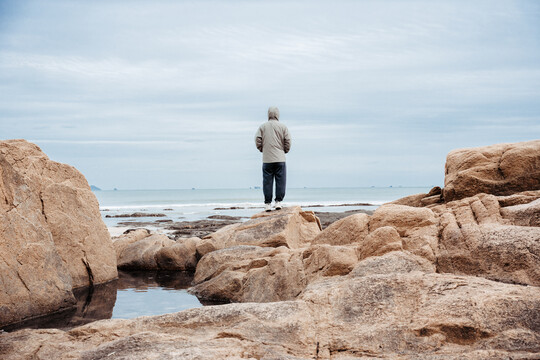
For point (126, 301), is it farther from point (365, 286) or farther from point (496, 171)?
point (496, 171)

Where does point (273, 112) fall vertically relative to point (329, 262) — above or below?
above

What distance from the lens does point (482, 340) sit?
15.2 feet

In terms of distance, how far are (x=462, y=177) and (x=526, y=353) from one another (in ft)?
19.6

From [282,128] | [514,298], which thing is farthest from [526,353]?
[282,128]

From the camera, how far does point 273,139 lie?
42.3ft

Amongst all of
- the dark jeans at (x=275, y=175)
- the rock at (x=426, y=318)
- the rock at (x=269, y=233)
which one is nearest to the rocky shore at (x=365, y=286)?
the rock at (x=426, y=318)

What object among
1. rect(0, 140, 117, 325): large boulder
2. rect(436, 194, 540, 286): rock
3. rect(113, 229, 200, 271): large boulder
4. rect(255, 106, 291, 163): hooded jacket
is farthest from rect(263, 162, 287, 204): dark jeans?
rect(436, 194, 540, 286): rock

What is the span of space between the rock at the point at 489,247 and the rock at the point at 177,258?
7016 mm

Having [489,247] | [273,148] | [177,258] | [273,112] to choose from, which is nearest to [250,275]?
[489,247]

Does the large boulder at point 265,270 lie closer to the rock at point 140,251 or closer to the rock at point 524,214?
the rock at point 524,214

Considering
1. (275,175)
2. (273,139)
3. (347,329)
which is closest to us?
(347,329)

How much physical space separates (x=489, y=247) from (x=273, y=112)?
26.0 feet

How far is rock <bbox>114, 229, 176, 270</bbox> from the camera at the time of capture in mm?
12867

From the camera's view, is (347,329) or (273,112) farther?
(273,112)
